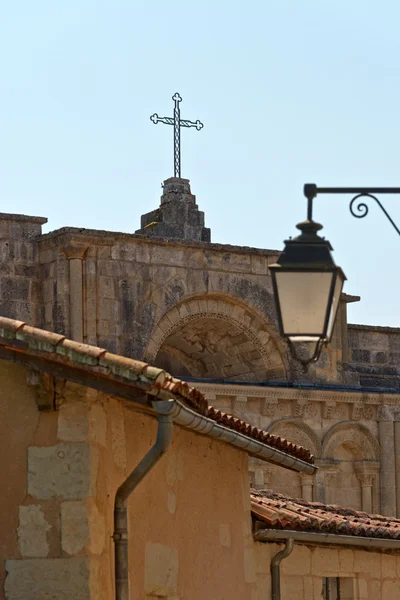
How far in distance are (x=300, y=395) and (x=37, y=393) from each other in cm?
1653

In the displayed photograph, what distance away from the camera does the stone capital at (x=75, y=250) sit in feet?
82.1

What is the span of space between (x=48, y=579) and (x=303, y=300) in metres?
2.71

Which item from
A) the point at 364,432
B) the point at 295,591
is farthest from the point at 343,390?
the point at 295,591

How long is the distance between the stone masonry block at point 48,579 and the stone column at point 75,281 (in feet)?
47.7

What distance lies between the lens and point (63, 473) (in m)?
10.5

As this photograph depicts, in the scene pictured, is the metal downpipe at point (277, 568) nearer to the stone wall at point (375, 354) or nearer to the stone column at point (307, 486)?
the stone column at point (307, 486)

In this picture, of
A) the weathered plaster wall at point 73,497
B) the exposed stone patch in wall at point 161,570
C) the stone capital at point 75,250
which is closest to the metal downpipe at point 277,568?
the exposed stone patch in wall at point 161,570

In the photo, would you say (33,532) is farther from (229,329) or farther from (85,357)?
(229,329)

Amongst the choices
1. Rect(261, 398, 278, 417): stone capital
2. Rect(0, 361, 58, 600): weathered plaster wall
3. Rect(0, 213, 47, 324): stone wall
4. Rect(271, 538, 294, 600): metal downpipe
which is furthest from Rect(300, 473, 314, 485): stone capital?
Rect(0, 361, 58, 600): weathered plaster wall

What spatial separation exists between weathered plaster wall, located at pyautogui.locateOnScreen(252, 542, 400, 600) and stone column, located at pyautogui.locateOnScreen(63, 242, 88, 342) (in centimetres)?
Result: 903

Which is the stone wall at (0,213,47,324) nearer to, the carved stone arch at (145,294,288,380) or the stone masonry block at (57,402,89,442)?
the carved stone arch at (145,294,288,380)

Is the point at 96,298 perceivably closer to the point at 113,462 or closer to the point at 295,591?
the point at 295,591

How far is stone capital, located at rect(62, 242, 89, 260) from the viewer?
985 inches

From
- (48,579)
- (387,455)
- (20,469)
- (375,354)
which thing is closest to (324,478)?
(387,455)
